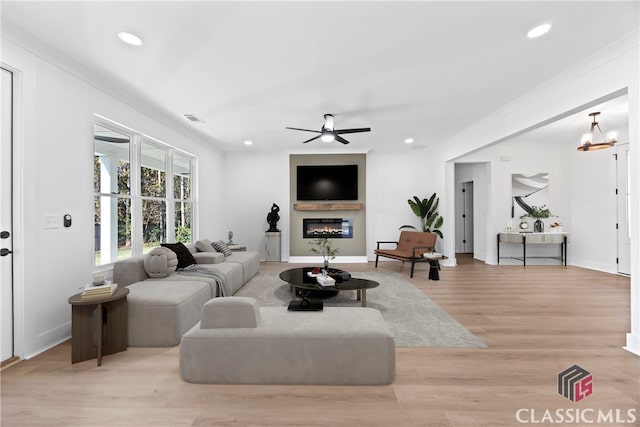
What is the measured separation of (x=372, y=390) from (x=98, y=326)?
7.34 feet

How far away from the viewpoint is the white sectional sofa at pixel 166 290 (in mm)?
2551

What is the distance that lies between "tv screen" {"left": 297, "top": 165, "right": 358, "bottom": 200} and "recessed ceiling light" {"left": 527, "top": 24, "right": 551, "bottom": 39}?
4.64 m

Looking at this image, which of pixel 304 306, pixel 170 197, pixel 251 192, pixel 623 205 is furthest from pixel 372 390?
pixel 623 205

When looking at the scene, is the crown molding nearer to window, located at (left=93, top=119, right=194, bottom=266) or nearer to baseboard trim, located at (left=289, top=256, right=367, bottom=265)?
window, located at (left=93, top=119, right=194, bottom=266)

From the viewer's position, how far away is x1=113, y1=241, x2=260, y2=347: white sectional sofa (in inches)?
100

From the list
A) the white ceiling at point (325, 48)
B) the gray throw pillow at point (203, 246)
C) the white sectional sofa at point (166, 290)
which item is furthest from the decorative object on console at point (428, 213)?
the gray throw pillow at point (203, 246)

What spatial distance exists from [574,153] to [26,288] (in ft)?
31.1

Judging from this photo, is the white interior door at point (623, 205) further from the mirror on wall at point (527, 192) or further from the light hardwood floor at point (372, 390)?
the light hardwood floor at point (372, 390)

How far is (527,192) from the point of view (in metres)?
6.53

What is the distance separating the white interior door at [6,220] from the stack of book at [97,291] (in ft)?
1.90

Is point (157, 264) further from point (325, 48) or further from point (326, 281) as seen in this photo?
point (325, 48)

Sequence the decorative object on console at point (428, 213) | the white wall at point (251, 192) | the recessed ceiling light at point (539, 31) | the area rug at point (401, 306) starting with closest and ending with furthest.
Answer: the recessed ceiling light at point (539, 31)
the area rug at point (401, 306)
the decorative object on console at point (428, 213)
the white wall at point (251, 192)

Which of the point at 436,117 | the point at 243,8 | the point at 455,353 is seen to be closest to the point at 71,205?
the point at 243,8

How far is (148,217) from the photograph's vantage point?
14.2ft
